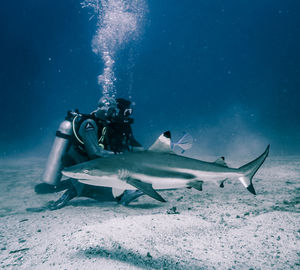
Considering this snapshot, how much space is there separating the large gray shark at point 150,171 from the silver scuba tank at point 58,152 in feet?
8.76

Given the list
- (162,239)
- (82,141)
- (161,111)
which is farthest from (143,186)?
(161,111)

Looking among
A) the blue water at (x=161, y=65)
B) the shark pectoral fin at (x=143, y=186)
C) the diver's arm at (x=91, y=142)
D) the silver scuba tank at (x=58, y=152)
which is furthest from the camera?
the blue water at (x=161, y=65)

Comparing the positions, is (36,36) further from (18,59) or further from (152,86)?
(152,86)

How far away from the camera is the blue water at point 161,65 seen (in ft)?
144

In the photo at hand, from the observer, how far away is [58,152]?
4414 mm

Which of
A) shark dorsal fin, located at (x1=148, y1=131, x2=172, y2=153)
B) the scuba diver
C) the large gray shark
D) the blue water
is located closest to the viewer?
the large gray shark

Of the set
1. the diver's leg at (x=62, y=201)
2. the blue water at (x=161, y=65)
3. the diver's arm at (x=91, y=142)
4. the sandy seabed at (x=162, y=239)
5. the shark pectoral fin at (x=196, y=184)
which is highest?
the blue water at (x=161, y=65)

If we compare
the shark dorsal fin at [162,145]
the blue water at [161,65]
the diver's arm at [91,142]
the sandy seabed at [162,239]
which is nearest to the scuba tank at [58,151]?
the sandy seabed at [162,239]

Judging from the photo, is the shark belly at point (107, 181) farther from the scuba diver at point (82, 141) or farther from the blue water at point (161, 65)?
the blue water at point (161, 65)

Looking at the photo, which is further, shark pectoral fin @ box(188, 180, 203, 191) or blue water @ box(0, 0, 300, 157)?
blue water @ box(0, 0, 300, 157)

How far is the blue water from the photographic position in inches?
1732

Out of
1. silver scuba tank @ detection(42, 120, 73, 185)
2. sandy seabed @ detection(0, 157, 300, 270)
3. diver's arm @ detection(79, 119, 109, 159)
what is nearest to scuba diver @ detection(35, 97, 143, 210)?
silver scuba tank @ detection(42, 120, 73, 185)

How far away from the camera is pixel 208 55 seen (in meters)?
86.0

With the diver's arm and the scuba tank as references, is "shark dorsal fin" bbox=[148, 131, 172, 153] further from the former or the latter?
the scuba tank
